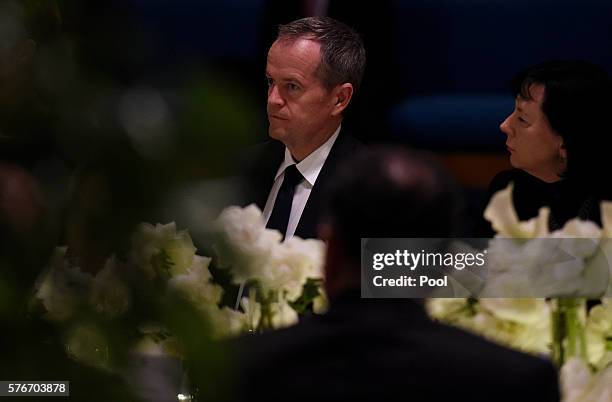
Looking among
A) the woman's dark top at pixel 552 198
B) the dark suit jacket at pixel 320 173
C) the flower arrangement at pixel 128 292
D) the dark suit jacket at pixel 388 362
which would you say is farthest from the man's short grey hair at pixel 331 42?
the flower arrangement at pixel 128 292

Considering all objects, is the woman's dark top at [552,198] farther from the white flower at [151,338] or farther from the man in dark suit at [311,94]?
the white flower at [151,338]

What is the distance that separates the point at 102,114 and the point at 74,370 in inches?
3.0

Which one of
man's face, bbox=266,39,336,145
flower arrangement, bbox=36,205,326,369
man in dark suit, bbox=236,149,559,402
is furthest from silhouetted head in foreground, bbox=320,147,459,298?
man's face, bbox=266,39,336,145

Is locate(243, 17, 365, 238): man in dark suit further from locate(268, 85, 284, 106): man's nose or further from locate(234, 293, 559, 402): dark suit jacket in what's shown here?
locate(234, 293, 559, 402): dark suit jacket

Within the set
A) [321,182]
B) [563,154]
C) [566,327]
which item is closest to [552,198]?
[563,154]

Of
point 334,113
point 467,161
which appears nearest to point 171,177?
point 334,113

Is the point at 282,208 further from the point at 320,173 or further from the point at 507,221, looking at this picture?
the point at 507,221

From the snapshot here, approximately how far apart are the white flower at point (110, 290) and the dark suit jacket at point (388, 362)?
0.44 meters

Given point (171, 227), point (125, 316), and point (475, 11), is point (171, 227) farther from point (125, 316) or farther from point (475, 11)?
point (475, 11)

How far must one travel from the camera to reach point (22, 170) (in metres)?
0.24

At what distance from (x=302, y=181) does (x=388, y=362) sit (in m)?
0.92

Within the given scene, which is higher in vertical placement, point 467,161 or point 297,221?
point 467,161

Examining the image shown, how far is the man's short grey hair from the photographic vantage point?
1775 mm

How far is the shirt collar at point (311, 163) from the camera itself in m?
1.67
